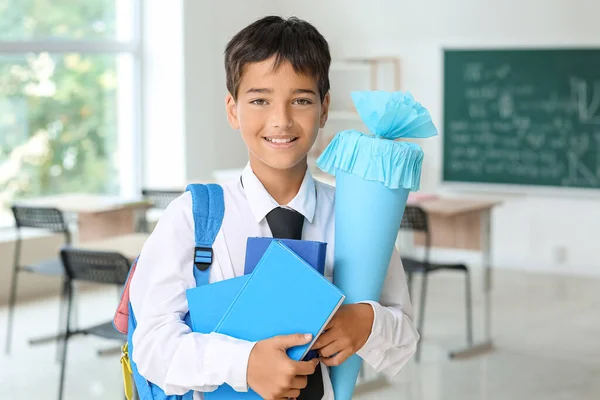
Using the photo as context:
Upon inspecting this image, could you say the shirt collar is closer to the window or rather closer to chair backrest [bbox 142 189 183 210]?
chair backrest [bbox 142 189 183 210]

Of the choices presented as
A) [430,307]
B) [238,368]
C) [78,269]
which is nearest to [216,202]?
[238,368]

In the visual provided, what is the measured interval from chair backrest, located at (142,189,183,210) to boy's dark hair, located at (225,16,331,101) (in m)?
4.23

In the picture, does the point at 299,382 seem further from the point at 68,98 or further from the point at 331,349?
the point at 68,98

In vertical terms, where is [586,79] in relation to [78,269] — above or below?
above

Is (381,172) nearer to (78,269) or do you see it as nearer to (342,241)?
(342,241)

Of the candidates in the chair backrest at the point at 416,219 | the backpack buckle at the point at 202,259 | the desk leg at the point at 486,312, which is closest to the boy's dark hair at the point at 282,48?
the backpack buckle at the point at 202,259

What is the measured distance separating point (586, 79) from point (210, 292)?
244 inches

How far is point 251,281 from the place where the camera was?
1139mm

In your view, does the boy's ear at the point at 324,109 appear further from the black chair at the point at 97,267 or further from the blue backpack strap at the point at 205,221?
the black chair at the point at 97,267

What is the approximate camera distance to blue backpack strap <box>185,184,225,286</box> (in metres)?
1.23

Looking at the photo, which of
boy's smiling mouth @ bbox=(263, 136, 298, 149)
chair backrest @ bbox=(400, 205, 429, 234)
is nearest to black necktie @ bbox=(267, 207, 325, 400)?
boy's smiling mouth @ bbox=(263, 136, 298, 149)

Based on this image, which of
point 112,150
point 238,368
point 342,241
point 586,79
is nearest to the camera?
point 238,368

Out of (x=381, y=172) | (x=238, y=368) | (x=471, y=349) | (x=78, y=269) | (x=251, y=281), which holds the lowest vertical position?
(x=471, y=349)

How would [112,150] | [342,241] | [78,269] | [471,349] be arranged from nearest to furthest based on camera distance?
1. [342,241]
2. [78,269]
3. [471,349]
4. [112,150]
